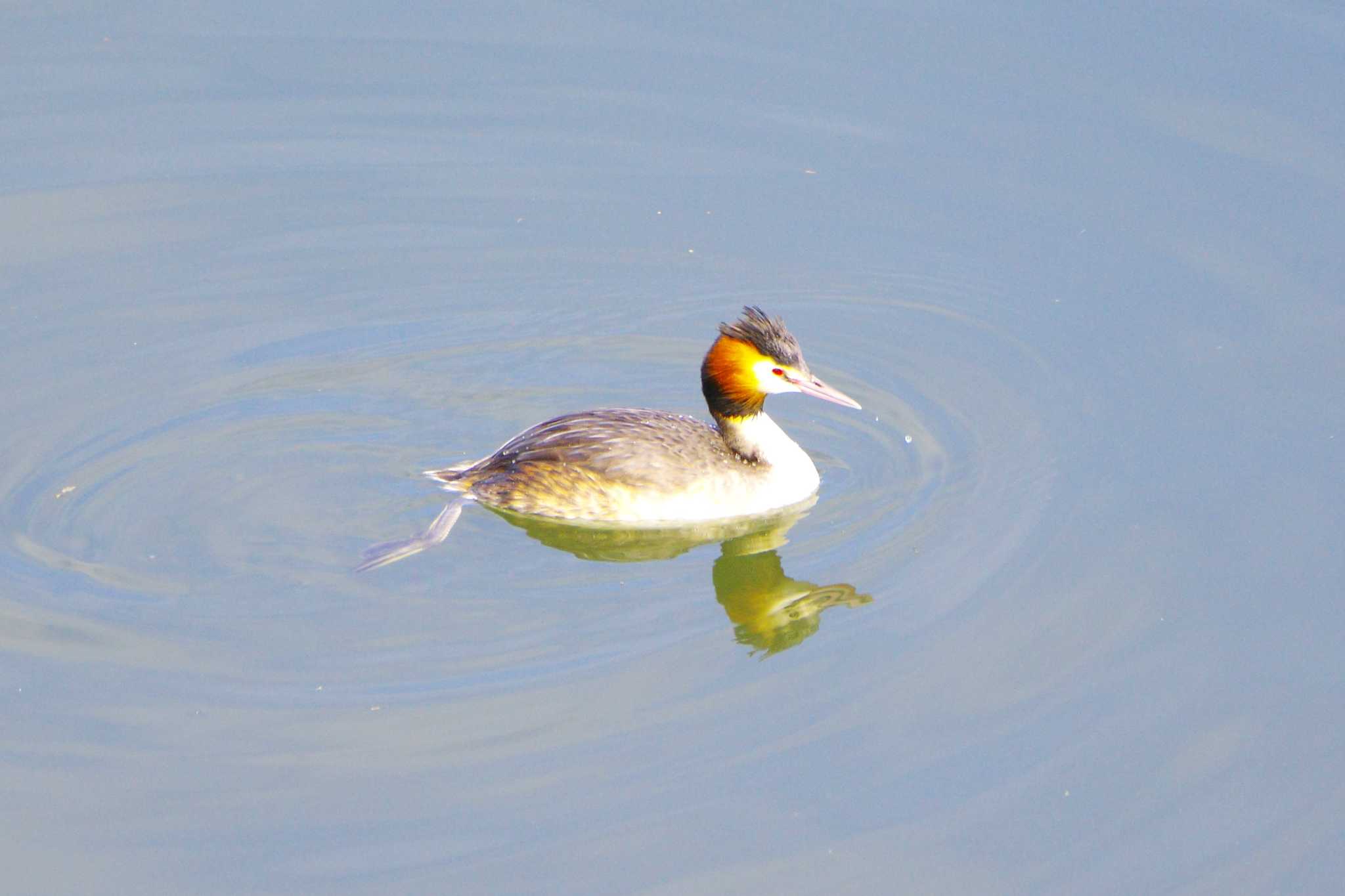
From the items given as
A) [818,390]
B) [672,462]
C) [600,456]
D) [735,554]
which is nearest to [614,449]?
[600,456]

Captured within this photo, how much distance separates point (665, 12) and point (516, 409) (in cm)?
472

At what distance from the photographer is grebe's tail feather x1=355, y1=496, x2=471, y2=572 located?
8.51 m

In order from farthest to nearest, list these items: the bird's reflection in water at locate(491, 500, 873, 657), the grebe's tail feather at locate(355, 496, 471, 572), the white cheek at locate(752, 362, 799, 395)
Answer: the white cheek at locate(752, 362, 799, 395), the grebe's tail feather at locate(355, 496, 471, 572), the bird's reflection in water at locate(491, 500, 873, 657)

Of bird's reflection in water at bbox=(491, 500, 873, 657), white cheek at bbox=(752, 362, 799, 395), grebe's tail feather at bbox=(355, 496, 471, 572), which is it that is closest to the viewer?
bird's reflection in water at bbox=(491, 500, 873, 657)

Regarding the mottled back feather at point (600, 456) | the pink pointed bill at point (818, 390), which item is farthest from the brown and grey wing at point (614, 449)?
the pink pointed bill at point (818, 390)

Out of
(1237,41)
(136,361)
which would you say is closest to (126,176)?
(136,361)

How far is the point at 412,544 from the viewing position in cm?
865

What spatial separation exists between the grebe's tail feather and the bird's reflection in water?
28 cm

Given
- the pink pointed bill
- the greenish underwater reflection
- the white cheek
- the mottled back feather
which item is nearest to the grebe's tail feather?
the greenish underwater reflection

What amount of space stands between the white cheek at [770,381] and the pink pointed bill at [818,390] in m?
0.03

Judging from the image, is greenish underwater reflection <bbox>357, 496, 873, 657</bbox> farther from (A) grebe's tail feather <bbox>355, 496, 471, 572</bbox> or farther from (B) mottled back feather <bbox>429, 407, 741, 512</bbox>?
(B) mottled back feather <bbox>429, 407, 741, 512</bbox>

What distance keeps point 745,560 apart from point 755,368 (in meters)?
0.97

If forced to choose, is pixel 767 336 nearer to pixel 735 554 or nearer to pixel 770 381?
pixel 770 381

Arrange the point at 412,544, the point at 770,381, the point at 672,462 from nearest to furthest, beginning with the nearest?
1. the point at 412,544
2. the point at 672,462
3. the point at 770,381
